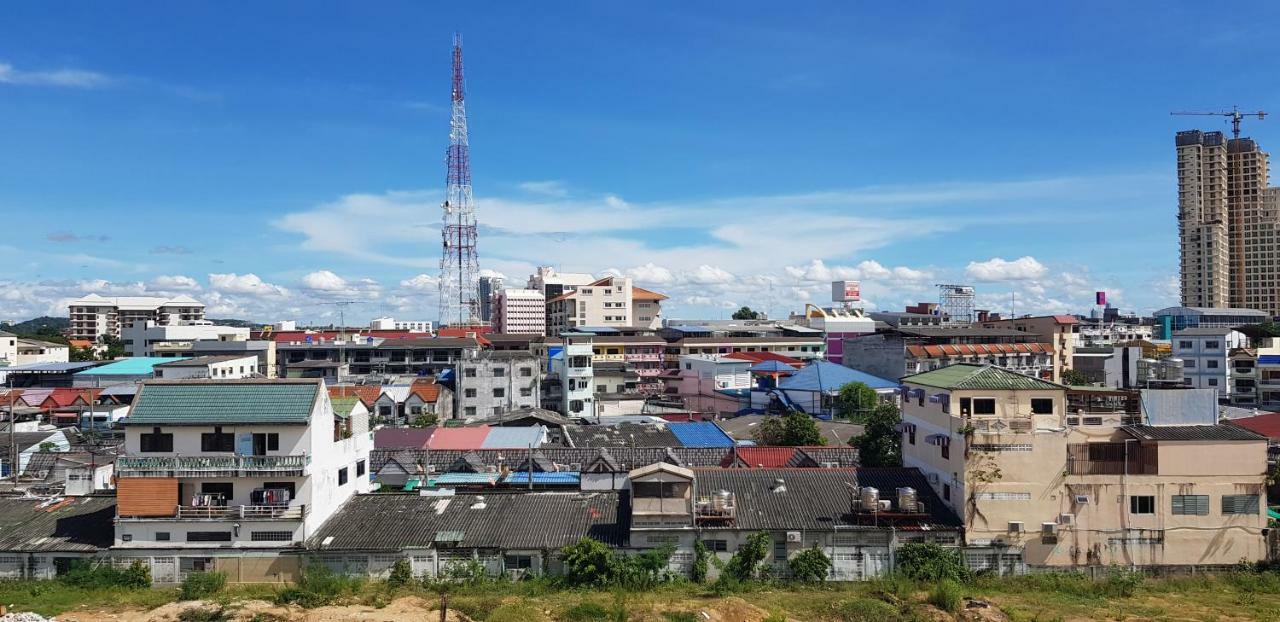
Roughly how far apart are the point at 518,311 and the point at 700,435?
12037cm

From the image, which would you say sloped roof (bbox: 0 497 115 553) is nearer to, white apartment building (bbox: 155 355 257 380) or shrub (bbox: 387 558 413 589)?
shrub (bbox: 387 558 413 589)

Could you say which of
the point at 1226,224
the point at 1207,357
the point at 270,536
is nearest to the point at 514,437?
the point at 270,536

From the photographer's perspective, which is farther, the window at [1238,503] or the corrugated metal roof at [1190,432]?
the corrugated metal roof at [1190,432]

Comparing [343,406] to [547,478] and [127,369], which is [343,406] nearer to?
[547,478]

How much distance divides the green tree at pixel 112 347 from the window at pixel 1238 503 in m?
108

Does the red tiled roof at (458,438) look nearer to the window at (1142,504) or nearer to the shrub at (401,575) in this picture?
the shrub at (401,575)

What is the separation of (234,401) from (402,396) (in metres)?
39.9

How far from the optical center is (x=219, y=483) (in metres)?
27.6

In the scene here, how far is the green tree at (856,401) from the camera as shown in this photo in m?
63.2

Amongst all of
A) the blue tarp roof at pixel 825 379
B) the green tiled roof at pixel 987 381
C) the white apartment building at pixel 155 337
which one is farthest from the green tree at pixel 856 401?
the white apartment building at pixel 155 337

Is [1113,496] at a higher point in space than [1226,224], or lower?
lower

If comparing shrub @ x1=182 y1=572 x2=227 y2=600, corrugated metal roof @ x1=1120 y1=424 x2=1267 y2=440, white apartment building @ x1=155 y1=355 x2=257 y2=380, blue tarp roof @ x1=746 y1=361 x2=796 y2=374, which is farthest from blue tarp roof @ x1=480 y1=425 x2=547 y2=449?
blue tarp roof @ x1=746 y1=361 x2=796 y2=374

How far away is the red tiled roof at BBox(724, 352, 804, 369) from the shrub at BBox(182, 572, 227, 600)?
2471 inches

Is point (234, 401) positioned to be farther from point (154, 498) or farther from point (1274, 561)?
point (1274, 561)
